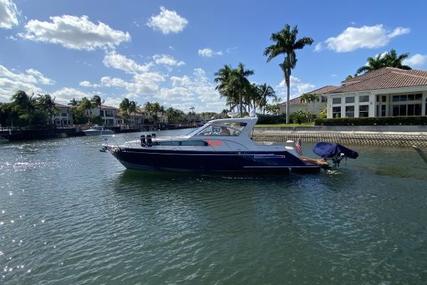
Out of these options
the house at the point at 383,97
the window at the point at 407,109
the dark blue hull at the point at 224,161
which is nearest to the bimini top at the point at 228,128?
the dark blue hull at the point at 224,161

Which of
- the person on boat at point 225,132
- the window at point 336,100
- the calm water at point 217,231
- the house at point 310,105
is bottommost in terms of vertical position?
the calm water at point 217,231

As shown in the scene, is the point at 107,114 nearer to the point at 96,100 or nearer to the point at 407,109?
the point at 96,100

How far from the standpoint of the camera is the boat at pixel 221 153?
1748 centimetres

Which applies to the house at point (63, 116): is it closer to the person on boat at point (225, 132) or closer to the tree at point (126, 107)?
the tree at point (126, 107)

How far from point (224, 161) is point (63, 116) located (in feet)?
336

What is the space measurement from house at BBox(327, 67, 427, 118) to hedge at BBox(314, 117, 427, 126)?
5132mm

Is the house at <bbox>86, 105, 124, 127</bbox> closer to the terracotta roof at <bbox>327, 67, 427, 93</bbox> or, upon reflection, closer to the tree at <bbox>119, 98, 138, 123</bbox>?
the tree at <bbox>119, 98, 138, 123</bbox>

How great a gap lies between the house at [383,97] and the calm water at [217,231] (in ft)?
94.9

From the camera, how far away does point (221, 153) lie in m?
17.5

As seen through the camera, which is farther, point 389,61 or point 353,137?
point 389,61

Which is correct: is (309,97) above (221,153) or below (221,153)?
above

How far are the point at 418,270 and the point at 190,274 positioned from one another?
4711 millimetres

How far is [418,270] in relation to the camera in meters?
7.00

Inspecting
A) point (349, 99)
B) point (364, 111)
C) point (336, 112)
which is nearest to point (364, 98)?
point (364, 111)
